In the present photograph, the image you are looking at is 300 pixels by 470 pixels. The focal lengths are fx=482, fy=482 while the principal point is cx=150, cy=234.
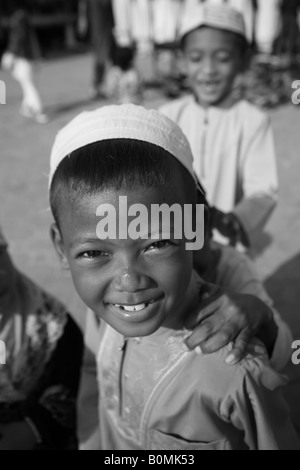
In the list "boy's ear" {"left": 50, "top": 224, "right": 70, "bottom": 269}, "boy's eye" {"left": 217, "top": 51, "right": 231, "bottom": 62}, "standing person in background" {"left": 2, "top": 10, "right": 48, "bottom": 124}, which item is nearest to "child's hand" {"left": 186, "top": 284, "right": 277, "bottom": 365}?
"boy's ear" {"left": 50, "top": 224, "right": 70, "bottom": 269}

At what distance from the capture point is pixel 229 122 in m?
2.13

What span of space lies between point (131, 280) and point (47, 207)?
1730 millimetres

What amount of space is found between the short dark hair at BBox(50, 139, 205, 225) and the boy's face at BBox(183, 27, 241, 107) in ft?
3.83

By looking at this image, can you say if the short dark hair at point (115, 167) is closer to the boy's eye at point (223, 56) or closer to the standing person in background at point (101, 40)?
the boy's eye at point (223, 56)

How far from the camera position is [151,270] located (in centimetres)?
101

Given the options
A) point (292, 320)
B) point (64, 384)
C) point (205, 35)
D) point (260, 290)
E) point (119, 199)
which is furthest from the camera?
point (292, 320)

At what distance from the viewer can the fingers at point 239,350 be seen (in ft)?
3.61

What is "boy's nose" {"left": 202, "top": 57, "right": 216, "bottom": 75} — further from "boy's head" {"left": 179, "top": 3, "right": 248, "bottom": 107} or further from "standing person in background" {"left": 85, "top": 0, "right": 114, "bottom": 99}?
"standing person in background" {"left": 85, "top": 0, "right": 114, "bottom": 99}

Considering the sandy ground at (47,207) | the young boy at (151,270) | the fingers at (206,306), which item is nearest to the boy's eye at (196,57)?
the sandy ground at (47,207)

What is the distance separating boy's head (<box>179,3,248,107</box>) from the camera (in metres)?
2.01

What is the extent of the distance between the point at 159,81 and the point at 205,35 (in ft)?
21.9

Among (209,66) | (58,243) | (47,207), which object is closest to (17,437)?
(58,243)

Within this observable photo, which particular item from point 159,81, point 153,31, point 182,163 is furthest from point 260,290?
point 153,31

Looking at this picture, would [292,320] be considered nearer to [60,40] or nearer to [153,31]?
[153,31]
